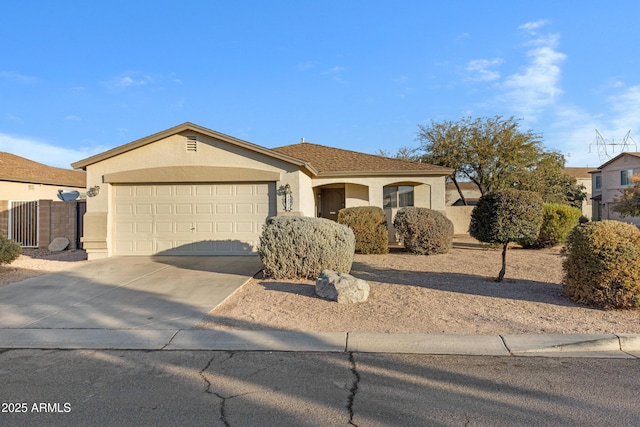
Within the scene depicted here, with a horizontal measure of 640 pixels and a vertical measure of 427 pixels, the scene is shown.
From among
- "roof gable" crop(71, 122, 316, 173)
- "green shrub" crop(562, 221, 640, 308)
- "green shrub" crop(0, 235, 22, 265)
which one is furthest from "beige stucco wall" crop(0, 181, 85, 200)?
"green shrub" crop(562, 221, 640, 308)

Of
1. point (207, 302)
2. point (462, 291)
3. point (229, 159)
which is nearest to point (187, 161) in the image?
point (229, 159)

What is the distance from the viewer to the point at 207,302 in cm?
809

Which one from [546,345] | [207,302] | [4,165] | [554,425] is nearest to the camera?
[554,425]

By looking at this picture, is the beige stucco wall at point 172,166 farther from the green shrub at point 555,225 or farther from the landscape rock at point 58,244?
the green shrub at point 555,225

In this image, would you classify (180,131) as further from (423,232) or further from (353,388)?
(353,388)

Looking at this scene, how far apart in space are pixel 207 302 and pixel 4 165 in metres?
19.7

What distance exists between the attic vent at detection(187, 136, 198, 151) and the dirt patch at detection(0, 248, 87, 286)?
486 centimetres

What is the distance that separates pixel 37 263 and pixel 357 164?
466 inches

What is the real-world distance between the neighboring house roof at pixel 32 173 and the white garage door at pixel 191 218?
32.4 feet

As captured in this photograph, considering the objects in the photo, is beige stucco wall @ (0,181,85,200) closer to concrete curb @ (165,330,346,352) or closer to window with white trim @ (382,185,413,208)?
window with white trim @ (382,185,413,208)

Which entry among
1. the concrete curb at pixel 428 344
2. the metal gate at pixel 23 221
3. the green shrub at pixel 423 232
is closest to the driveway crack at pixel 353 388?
the concrete curb at pixel 428 344

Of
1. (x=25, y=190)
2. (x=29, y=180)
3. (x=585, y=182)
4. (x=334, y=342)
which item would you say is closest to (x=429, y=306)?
(x=334, y=342)

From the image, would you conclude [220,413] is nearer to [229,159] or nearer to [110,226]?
[229,159]

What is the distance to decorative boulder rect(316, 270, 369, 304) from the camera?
25.6ft
